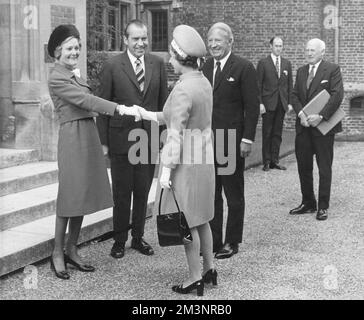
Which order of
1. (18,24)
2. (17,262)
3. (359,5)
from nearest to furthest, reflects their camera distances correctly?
(17,262)
(18,24)
(359,5)

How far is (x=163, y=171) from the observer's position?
492 centimetres

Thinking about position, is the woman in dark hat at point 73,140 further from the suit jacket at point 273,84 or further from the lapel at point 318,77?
the suit jacket at point 273,84

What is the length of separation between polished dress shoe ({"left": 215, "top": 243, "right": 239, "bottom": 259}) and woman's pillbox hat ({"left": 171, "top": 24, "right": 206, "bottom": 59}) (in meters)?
1.97

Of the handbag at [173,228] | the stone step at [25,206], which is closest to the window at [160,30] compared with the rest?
the stone step at [25,206]

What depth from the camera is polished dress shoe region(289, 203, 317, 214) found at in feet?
26.3

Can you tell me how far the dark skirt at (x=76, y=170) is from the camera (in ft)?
18.2

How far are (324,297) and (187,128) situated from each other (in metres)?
1.57

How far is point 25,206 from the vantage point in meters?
6.63

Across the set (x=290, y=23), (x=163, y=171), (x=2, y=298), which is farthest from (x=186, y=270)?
(x=290, y=23)

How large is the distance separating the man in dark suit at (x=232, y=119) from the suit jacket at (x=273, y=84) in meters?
5.60

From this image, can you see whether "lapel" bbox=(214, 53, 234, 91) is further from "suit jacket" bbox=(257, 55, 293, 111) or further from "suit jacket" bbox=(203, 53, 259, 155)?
"suit jacket" bbox=(257, 55, 293, 111)

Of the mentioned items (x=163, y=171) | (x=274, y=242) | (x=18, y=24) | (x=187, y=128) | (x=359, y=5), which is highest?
(x=359, y=5)

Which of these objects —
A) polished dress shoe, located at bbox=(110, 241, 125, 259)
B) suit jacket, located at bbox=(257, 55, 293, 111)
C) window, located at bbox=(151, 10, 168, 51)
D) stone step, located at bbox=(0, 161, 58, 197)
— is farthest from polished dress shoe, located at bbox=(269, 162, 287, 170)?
window, located at bbox=(151, 10, 168, 51)

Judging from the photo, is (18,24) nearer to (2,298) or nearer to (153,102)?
(153,102)
